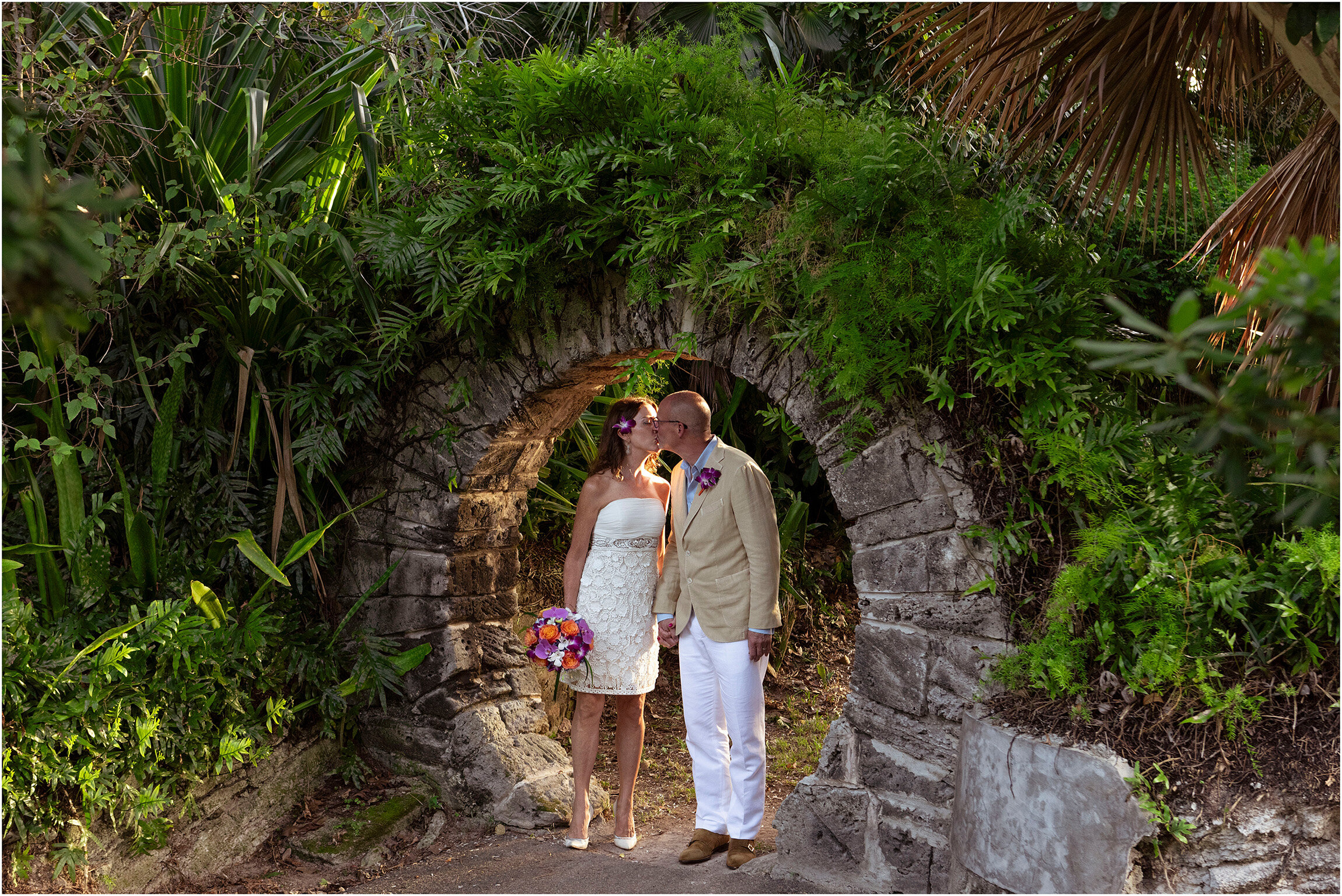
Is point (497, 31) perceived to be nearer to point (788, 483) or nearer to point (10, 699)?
point (788, 483)

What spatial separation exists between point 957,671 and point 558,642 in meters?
1.52

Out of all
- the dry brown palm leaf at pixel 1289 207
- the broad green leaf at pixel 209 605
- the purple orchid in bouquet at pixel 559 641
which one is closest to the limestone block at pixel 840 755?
the purple orchid in bouquet at pixel 559 641

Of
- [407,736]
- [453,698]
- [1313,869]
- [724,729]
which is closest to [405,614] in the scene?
[453,698]

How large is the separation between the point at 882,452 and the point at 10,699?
9.81ft

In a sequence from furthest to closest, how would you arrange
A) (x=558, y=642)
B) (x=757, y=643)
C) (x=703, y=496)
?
(x=558, y=642) → (x=703, y=496) → (x=757, y=643)

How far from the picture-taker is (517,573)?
473cm

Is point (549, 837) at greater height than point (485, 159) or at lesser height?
lesser

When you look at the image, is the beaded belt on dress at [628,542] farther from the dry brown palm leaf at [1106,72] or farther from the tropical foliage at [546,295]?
the dry brown palm leaf at [1106,72]

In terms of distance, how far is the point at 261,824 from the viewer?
3.97m

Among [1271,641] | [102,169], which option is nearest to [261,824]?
[102,169]

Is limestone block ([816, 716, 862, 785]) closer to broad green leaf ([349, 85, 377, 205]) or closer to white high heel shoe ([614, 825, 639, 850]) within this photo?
white high heel shoe ([614, 825, 639, 850])

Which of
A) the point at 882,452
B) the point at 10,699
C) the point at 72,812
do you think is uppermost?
the point at 882,452

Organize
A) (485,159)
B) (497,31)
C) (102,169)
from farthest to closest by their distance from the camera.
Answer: (497,31)
(485,159)
(102,169)

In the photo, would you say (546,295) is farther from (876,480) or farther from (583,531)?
(876,480)
